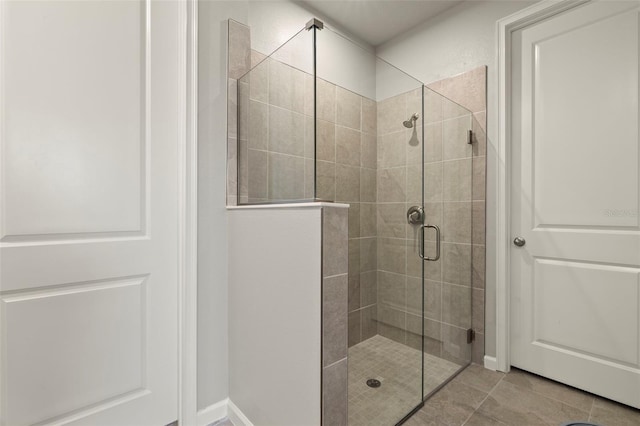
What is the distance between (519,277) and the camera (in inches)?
77.7

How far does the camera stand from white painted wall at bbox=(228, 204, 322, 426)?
1123mm

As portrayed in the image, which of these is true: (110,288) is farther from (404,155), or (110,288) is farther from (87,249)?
(404,155)

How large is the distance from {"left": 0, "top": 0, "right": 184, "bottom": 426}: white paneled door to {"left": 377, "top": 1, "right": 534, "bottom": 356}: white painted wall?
1793 mm

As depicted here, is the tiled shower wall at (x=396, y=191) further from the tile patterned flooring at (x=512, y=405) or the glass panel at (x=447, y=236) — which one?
the tile patterned flooring at (x=512, y=405)

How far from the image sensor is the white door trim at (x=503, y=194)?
1940 millimetres

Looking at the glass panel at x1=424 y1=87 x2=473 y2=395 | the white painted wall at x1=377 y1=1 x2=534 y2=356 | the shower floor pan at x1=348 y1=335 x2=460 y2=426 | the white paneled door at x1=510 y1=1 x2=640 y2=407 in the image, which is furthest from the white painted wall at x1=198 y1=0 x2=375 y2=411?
the white paneled door at x1=510 y1=1 x2=640 y2=407

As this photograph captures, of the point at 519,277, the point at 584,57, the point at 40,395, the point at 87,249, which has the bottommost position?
the point at 40,395

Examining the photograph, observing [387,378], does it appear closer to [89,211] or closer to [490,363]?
[490,363]

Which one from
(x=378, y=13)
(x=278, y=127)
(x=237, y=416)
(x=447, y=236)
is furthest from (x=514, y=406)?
(x=378, y=13)

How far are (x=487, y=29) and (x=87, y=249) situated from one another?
2.66 metres

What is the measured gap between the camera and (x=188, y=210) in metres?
1.51

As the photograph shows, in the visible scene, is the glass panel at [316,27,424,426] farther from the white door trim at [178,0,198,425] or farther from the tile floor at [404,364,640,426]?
the white door trim at [178,0,198,425]

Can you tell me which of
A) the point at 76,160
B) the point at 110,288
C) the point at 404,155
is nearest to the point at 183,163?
the point at 76,160

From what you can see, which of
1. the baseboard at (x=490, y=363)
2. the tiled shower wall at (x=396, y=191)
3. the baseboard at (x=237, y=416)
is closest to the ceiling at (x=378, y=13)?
the tiled shower wall at (x=396, y=191)
